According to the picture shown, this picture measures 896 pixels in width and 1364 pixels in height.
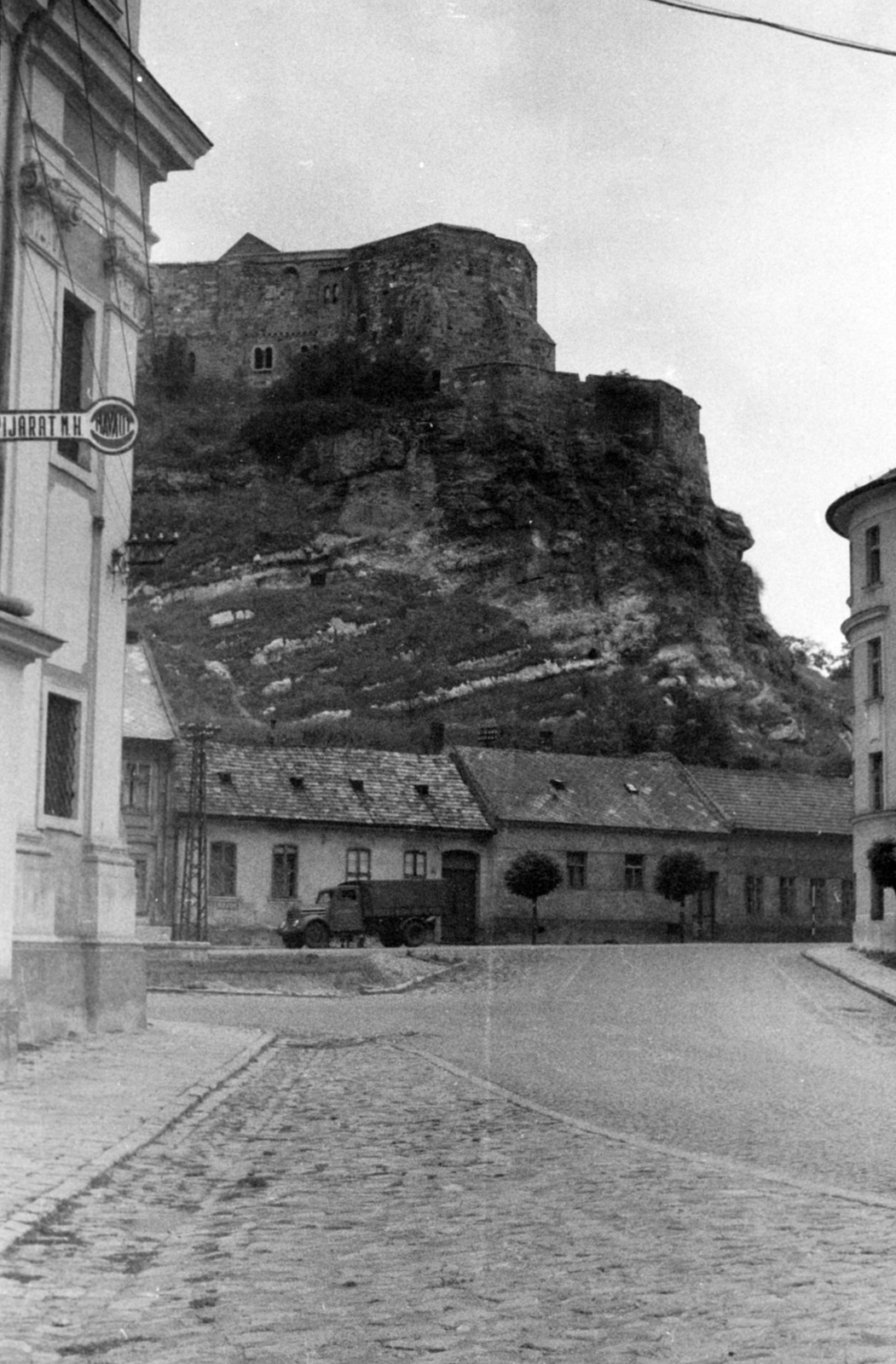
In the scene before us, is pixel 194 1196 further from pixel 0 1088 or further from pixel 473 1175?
pixel 0 1088

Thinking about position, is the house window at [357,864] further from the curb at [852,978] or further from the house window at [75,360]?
the house window at [75,360]

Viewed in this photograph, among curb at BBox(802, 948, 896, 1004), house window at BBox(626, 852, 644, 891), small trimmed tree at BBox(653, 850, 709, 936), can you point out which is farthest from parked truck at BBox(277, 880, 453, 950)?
house window at BBox(626, 852, 644, 891)

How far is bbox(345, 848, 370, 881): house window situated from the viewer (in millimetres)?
50094

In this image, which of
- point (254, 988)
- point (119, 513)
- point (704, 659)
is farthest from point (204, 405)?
point (119, 513)

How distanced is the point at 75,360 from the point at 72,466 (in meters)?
1.33

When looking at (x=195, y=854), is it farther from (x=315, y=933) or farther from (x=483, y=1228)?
(x=483, y=1228)

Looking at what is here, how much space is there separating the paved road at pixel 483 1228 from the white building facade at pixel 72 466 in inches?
97.3

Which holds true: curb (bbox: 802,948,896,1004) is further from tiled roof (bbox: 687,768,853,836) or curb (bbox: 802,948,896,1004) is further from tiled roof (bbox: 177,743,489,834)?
tiled roof (bbox: 687,768,853,836)

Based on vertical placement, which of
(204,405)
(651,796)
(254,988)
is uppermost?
(204,405)

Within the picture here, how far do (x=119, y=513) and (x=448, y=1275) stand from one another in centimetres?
1271

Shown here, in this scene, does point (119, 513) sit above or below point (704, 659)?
below

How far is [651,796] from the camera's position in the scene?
56.0 m

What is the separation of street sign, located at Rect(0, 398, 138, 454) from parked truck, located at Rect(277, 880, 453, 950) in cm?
3163

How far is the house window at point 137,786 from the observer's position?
153 ft
